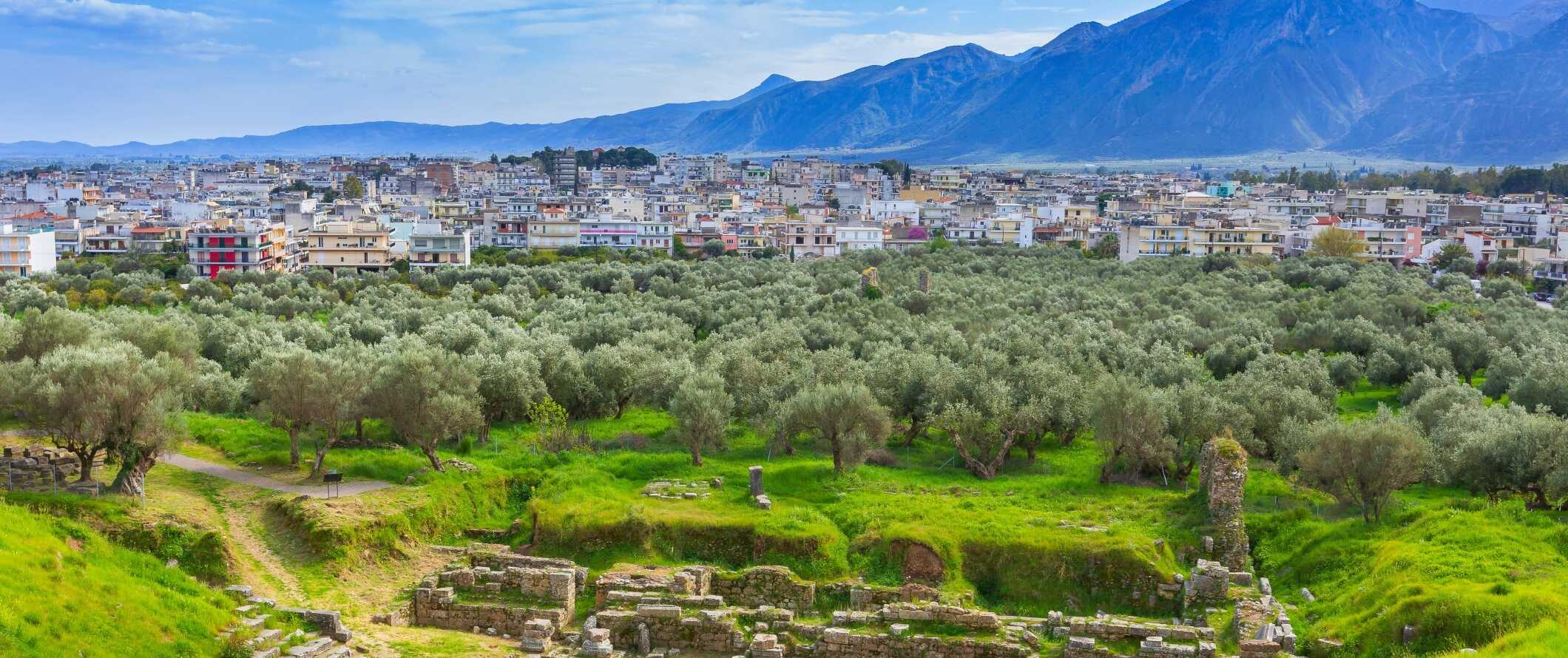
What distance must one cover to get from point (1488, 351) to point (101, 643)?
178 ft

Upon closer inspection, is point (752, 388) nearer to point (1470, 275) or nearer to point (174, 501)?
point (174, 501)

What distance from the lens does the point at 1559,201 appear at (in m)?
162

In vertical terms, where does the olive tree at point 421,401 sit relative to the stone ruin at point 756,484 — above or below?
above

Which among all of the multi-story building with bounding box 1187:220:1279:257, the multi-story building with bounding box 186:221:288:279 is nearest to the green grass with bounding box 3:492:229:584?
the multi-story building with bounding box 186:221:288:279

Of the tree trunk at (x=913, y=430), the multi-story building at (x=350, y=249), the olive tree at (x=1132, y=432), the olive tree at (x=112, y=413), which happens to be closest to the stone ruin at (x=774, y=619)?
the olive tree at (x=112, y=413)

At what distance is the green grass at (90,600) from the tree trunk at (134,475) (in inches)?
115

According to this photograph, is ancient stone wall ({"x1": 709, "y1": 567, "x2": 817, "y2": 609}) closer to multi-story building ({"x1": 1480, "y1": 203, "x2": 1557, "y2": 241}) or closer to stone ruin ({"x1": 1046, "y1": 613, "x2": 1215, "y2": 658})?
stone ruin ({"x1": 1046, "y1": 613, "x2": 1215, "y2": 658})

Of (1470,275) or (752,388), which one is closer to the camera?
(752,388)

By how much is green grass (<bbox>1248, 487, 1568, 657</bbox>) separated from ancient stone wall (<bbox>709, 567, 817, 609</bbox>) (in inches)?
383

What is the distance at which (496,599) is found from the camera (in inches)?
1064

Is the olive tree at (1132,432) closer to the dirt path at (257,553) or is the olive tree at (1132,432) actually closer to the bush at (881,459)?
the bush at (881,459)

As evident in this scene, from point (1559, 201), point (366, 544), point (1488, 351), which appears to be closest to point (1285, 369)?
point (1488, 351)

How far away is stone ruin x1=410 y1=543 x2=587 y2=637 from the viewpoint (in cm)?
2639

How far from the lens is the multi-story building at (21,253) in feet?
314
